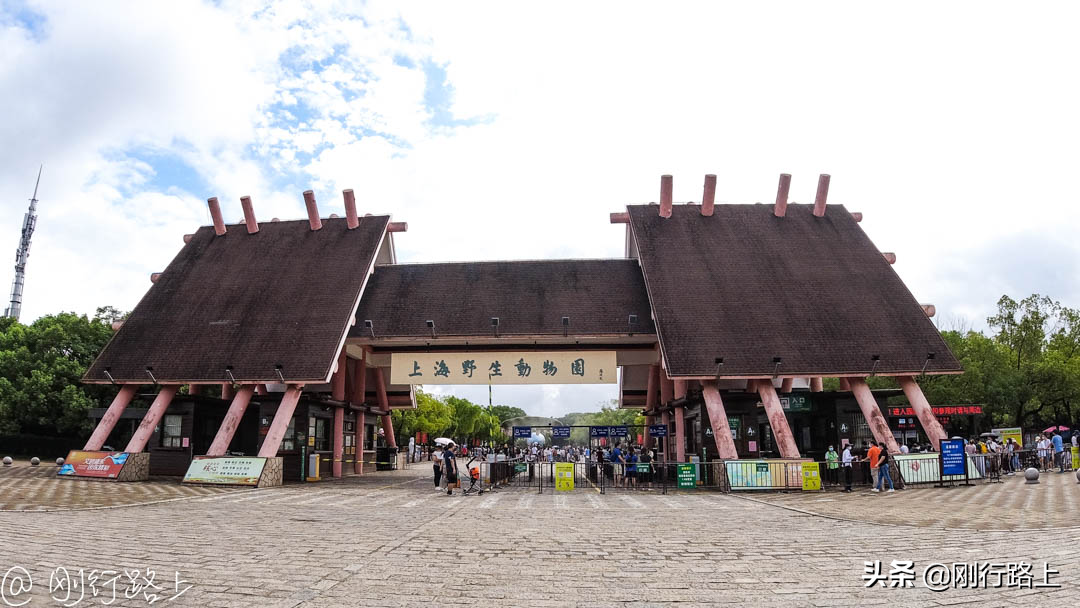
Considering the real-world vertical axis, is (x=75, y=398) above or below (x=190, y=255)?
below

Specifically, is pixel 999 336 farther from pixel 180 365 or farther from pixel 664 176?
pixel 180 365

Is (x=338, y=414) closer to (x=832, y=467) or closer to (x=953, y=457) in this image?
(x=832, y=467)

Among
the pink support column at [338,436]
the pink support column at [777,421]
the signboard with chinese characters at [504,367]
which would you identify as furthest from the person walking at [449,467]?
the pink support column at [338,436]

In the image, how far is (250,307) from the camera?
28.5 metres

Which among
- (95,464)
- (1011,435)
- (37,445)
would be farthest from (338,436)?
(1011,435)

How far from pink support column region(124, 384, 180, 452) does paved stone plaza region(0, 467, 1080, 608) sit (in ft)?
33.2

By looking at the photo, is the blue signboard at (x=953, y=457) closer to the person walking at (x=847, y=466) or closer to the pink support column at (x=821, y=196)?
the person walking at (x=847, y=466)

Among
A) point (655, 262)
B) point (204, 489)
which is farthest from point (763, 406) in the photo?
point (204, 489)

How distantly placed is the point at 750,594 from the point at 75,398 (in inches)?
1742

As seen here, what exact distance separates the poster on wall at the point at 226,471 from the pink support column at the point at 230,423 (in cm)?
80

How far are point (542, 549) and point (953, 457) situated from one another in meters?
17.5

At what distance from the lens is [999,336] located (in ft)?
149

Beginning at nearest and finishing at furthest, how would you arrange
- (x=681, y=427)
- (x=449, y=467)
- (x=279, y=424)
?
(x=449, y=467) → (x=279, y=424) → (x=681, y=427)

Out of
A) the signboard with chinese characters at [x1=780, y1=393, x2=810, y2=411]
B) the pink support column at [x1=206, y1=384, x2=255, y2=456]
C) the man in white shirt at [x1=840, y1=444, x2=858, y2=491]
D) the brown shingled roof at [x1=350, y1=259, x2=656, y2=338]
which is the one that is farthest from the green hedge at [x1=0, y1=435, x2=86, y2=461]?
the man in white shirt at [x1=840, y1=444, x2=858, y2=491]
